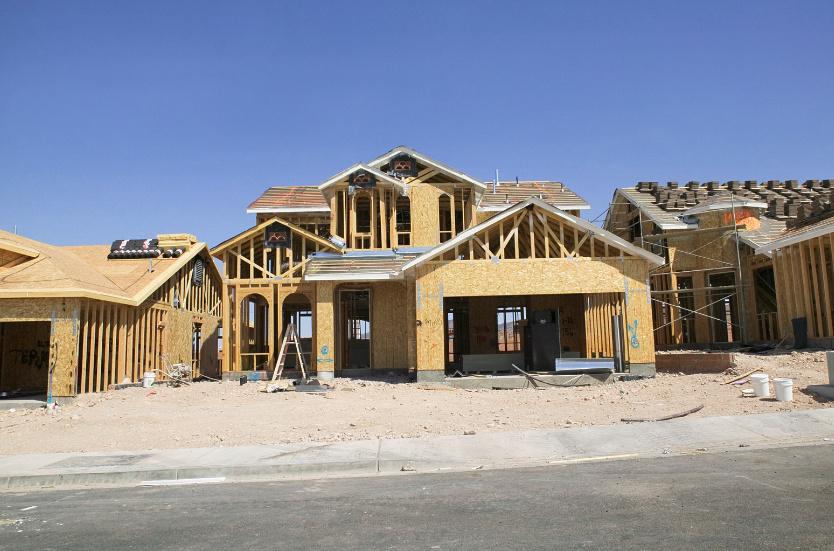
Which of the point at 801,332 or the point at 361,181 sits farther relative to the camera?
the point at 361,181

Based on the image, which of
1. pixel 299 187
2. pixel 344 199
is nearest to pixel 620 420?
pixel 344 199

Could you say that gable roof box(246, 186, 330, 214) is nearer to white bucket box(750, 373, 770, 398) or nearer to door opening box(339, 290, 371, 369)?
door opening box(339, 290, 371, 369)

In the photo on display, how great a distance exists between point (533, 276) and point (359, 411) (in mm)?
7364

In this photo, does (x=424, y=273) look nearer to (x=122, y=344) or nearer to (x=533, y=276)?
(x=533, y=276)

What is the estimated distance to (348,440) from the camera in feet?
35.9

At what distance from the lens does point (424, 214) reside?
2467 cm

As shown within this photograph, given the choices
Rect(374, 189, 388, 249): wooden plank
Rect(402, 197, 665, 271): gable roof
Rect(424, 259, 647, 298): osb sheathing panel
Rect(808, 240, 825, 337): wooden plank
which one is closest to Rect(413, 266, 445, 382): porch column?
Rect(424, 259, 647, 298): osb sheathing panel

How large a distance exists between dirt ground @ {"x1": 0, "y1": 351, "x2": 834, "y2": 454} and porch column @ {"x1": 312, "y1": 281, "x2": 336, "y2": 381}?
273 centimetres

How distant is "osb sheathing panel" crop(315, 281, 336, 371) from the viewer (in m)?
21.3

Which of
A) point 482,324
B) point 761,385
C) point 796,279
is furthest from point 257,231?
point 796,279

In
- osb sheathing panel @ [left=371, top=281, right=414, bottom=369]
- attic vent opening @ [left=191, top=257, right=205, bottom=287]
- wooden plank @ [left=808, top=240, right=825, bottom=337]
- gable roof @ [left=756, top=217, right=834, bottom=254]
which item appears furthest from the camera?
attic vent opening @ [left=191, top=257, right=205, bottom=287]

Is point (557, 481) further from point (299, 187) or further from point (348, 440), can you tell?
point (299, 187)

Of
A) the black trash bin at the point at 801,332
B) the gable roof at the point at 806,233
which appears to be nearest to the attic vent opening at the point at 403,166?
the gable roof at the point at 806,233

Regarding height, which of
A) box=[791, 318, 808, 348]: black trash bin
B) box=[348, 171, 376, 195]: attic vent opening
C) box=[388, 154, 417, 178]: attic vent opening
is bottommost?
box=[791, 318, 808, 348]: black trash bin
